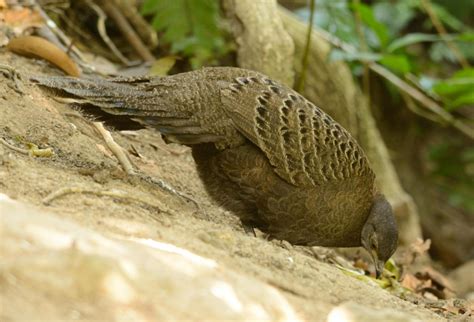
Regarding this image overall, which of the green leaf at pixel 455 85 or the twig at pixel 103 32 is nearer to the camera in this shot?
the green leaf at pixel 455 85

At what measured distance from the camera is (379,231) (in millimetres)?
5266

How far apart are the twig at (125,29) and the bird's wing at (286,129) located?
8.99 feet

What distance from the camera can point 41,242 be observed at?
279cm

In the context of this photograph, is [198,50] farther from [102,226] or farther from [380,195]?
[102,226]

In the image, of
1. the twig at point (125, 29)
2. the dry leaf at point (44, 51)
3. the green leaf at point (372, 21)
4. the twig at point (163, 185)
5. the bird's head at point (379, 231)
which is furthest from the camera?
the twig at point (125, 29)

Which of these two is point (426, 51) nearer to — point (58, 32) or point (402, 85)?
point (402, 85)

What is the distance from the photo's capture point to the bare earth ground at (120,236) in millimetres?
2643

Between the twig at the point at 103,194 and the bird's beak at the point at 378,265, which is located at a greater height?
the twig at the point at 103,194

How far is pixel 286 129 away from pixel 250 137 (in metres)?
0.21

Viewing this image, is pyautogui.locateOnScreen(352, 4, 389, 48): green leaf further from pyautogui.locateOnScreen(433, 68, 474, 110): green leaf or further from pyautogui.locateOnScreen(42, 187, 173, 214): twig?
pyautogui.locateOnScreen(42, 187, 173, 214): twig

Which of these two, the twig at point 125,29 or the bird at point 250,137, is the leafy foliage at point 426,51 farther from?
the bird at point 250,137

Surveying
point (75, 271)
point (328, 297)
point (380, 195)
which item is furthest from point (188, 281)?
point (380, 195)

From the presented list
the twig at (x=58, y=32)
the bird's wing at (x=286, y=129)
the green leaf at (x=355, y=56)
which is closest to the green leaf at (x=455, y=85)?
the green leaf at (x=355, y=56)

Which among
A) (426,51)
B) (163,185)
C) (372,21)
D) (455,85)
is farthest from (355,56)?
(426,51)
